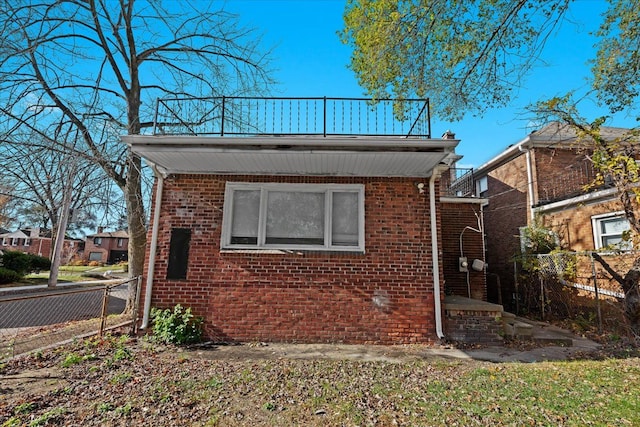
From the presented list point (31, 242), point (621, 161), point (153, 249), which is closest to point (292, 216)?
point (153, 249)

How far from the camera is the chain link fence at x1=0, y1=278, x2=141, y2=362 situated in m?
5.66

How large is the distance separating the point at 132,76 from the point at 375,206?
782cm

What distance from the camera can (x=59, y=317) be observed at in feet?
30.8

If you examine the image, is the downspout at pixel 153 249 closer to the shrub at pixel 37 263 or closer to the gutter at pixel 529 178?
the gutter at pixel 529 178

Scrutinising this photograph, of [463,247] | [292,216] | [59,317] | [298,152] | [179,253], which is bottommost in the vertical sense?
[59,317]

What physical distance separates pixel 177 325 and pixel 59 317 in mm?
6356

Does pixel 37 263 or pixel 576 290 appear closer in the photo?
pixel 576 290

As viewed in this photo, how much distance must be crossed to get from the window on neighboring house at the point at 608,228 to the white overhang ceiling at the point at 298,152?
244 inches

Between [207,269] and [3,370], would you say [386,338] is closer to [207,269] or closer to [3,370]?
[207,269]

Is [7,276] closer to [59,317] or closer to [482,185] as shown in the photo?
[59,317]

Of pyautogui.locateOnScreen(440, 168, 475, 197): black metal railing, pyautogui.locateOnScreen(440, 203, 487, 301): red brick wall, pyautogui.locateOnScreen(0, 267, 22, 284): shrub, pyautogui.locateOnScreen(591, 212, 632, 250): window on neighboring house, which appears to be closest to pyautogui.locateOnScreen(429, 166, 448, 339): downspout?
pyautogui.locateOnScreen(440, 203, 487, 301): red brick wall

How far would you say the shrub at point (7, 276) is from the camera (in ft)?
54.5

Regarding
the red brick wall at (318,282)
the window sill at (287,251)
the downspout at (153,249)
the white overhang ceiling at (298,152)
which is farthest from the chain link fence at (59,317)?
the white overhang ceiling at (298,152)

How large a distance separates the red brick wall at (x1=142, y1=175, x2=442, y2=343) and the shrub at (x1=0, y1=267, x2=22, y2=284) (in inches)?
670
